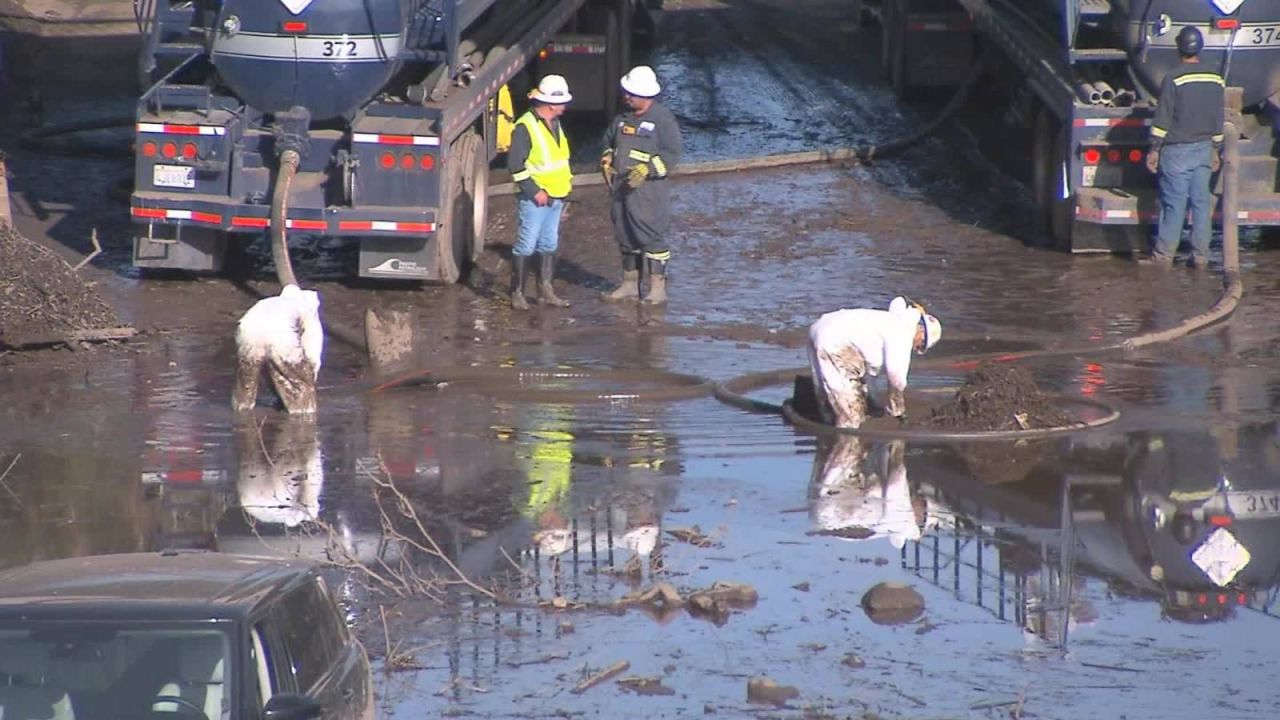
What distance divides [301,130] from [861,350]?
5375 mm

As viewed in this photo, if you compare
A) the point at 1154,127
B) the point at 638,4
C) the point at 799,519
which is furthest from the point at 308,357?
the point at 638,4

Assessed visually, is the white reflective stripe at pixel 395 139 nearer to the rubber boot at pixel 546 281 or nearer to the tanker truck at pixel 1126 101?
the rubber boot at pixel 546 281

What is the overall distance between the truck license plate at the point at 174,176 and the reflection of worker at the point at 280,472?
3.85 m

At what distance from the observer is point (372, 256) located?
1423 centimetres

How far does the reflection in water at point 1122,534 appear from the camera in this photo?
7.63m

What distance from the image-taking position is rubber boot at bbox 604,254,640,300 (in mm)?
14312

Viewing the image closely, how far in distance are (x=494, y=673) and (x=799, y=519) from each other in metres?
2.28

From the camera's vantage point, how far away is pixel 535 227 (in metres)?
14.0

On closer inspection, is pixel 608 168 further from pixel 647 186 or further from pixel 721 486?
pixel 721 486

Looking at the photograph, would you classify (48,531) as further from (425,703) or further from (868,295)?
(868,295)

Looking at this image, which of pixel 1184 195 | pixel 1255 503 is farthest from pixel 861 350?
pixel 1184 195

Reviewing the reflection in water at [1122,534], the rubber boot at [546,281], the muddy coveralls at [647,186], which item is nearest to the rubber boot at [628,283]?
the muddy coveralls at [647,186]

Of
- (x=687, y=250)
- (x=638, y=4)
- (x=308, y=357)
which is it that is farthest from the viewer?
(x=638, y=4)

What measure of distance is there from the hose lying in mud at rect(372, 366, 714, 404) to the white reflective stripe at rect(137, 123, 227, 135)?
3.13 m
